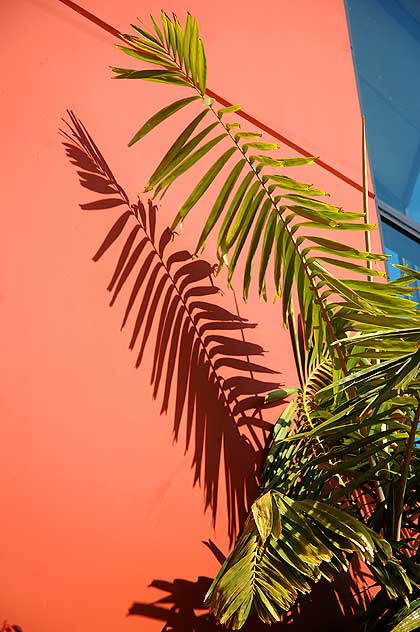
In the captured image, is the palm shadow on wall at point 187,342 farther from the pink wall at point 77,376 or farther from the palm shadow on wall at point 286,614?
the palm shadow on wall at point 286,614

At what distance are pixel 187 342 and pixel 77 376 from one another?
0.31 m

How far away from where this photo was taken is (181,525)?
4.76 feet

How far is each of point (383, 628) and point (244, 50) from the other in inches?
68.1

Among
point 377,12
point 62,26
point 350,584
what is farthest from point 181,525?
point 377,12

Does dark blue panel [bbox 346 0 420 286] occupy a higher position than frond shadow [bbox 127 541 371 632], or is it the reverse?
dark blue panel [bbox 346 0 420 286]

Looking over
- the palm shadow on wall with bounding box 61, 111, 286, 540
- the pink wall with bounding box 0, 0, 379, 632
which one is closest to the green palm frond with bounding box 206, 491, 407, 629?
the pink wall with bounding box 0, 0, 379, 632

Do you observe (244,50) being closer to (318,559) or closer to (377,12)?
(377,12)

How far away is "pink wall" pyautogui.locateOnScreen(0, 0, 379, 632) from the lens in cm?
123

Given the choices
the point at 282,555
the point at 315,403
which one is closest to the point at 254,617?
the point at 282,555

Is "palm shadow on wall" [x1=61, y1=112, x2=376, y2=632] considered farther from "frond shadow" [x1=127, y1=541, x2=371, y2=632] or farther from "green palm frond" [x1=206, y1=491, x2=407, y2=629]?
"green palm frond" [x1=206, y1=491, x2=407, y2=629]

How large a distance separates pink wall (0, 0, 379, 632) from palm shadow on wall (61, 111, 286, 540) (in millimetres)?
25

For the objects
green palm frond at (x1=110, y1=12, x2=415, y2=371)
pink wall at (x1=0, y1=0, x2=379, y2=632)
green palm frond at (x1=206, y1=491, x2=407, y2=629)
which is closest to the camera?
green palm frond at (x1=206, y1=491, x2=407, y2=629)

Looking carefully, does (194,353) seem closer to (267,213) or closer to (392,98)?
(267,213)

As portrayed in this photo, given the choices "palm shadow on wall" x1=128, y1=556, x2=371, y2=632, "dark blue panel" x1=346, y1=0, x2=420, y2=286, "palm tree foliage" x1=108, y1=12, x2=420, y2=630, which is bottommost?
"palm shadow on wall" x1=128, y1=556, x2=371, y2=632
